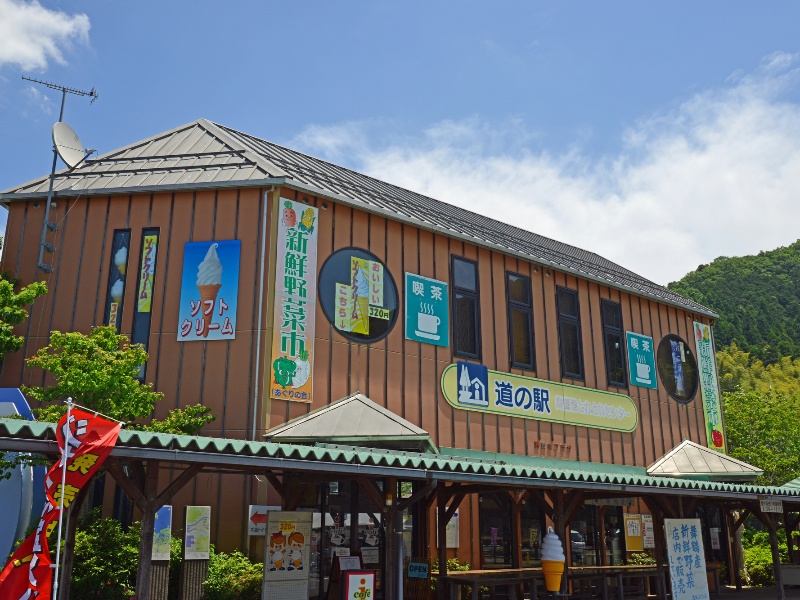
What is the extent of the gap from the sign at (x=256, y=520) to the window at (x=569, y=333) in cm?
832

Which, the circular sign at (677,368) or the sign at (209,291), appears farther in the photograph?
the circular sign at (677,368)

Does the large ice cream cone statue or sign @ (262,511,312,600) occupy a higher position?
the large ice cream cone statue

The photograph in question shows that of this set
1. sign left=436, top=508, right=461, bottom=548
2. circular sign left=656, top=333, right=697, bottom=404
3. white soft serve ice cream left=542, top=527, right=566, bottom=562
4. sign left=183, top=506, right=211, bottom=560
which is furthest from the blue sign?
circular sign left=656, top=333, right=697, bottom=404

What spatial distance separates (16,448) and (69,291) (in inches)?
313

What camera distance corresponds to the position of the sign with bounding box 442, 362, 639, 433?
16.0m

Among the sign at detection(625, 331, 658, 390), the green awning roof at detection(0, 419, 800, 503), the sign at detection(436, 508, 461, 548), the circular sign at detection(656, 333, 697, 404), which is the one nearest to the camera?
the green awning roof at detection(0, 419, 800, 503)

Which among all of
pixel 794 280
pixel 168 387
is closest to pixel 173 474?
pixel 168 387

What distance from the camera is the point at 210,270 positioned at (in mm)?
13945

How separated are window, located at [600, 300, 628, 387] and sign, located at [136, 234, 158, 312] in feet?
36.6

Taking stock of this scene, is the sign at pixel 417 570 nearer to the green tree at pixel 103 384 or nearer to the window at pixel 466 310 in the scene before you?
the window at pixel 466 310

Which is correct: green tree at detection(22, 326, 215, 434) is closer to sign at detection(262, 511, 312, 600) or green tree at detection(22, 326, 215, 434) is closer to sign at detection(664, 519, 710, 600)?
sign at detection(262, 511, 312, 600)

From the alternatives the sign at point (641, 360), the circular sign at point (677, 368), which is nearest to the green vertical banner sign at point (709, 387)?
the circular sign at point (677, 368)

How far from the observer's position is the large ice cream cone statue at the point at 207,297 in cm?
1371

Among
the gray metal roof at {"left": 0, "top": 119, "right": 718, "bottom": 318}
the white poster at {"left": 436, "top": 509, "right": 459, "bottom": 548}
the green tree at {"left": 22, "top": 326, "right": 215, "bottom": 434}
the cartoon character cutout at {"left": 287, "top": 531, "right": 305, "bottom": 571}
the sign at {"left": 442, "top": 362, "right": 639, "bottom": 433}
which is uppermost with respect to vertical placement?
the gray metal roof at {"left": 0, "top": 119, "right": 718, "bottom": 318}
